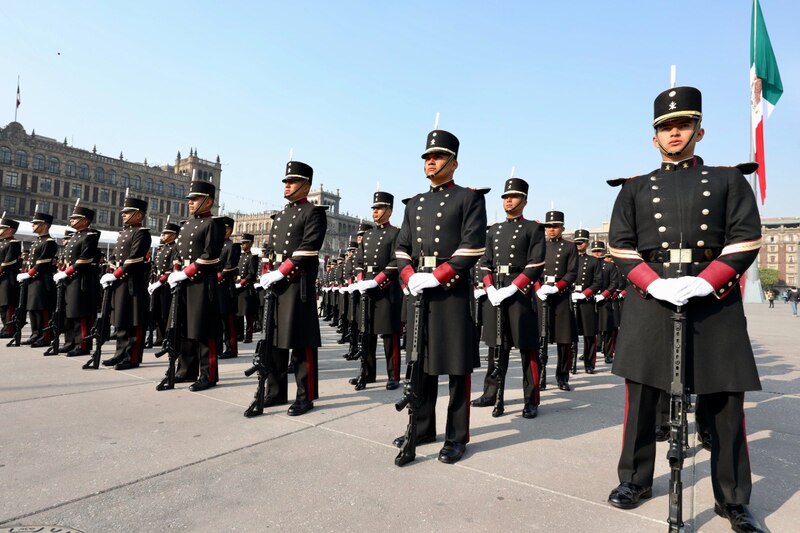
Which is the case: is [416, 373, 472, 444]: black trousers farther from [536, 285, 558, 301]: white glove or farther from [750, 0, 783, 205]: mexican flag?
[750, 0, 783, 205]: mexican flag

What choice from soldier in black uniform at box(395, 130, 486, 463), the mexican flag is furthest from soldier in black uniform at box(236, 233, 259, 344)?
the mexican flag

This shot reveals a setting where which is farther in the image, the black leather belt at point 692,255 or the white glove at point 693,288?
the black leather belt at point 692,255

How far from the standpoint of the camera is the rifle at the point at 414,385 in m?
3.41

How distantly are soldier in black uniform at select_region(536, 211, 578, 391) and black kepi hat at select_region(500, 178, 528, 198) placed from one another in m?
1.27

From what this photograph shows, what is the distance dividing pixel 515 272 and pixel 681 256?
2.65 meters

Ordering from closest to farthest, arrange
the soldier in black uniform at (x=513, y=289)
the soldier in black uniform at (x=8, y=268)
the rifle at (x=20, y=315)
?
1. the soldier in black uniform at (x=513, y=289)
2. the rifle at (x=20, y=315)
3. the soldier in black uniform at (x=8, y=268)

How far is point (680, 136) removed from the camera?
2947mm

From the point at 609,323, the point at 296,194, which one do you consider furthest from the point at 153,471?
the point at 609,323

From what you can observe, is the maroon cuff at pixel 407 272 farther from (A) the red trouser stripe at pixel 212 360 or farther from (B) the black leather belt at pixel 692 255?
(A) the red trouser stripe at pixel 212 360

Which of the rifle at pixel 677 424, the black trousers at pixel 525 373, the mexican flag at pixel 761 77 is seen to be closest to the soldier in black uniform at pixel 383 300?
the black trousers at pixel 525 373

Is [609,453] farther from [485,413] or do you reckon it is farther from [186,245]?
[186,245]

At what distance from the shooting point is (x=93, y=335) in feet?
22.8

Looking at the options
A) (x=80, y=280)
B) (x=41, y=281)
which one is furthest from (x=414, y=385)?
(x=41, y=281)

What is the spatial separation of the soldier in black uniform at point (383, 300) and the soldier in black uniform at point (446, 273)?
7.42ft
